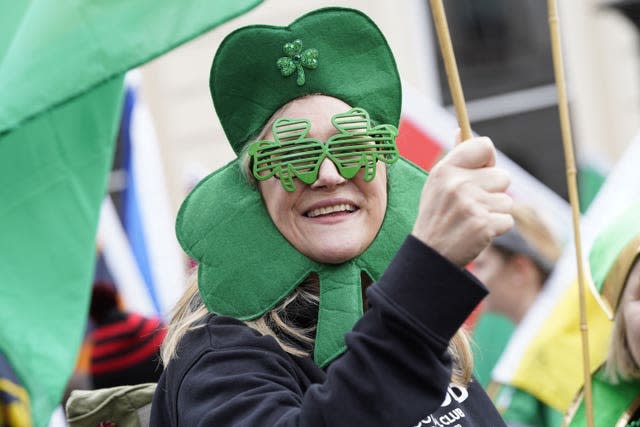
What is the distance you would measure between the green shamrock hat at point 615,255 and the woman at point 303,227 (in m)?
0.80

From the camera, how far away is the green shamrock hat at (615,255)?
3.15 metres

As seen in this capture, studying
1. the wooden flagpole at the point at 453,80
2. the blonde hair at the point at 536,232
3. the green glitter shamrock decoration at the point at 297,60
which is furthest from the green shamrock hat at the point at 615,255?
the blonde hair at the point at 536,232

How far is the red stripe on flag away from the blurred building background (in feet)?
15.9

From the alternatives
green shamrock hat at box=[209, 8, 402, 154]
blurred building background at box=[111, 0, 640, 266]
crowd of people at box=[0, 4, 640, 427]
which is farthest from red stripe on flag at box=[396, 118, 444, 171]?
blurred building background at box=[111, 0, 640, 266]

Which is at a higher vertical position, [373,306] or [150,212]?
[373,306]

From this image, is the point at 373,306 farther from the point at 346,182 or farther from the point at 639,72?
the point at 639,72

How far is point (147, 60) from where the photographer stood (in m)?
2.76

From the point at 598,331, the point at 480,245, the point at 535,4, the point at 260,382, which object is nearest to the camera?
the point at 480,245

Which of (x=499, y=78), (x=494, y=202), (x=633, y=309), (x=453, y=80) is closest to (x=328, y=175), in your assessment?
(x=453, y=80)

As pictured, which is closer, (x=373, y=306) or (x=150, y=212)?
(x=373, y=306)

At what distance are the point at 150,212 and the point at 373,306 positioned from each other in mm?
4643

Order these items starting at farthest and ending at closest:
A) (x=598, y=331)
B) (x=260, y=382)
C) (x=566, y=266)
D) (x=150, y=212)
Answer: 1. (x=150, y=212)
2. (x=566, y=266)
3. (x=598, y=331)
4. (x=260, y=382)

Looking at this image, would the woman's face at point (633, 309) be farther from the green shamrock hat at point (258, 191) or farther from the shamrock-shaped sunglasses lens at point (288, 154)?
the shamrock-shaped sunglasses lens at point (288, 154)

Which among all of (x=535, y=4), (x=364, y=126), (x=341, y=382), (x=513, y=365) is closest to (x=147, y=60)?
(x=364, y=126)
